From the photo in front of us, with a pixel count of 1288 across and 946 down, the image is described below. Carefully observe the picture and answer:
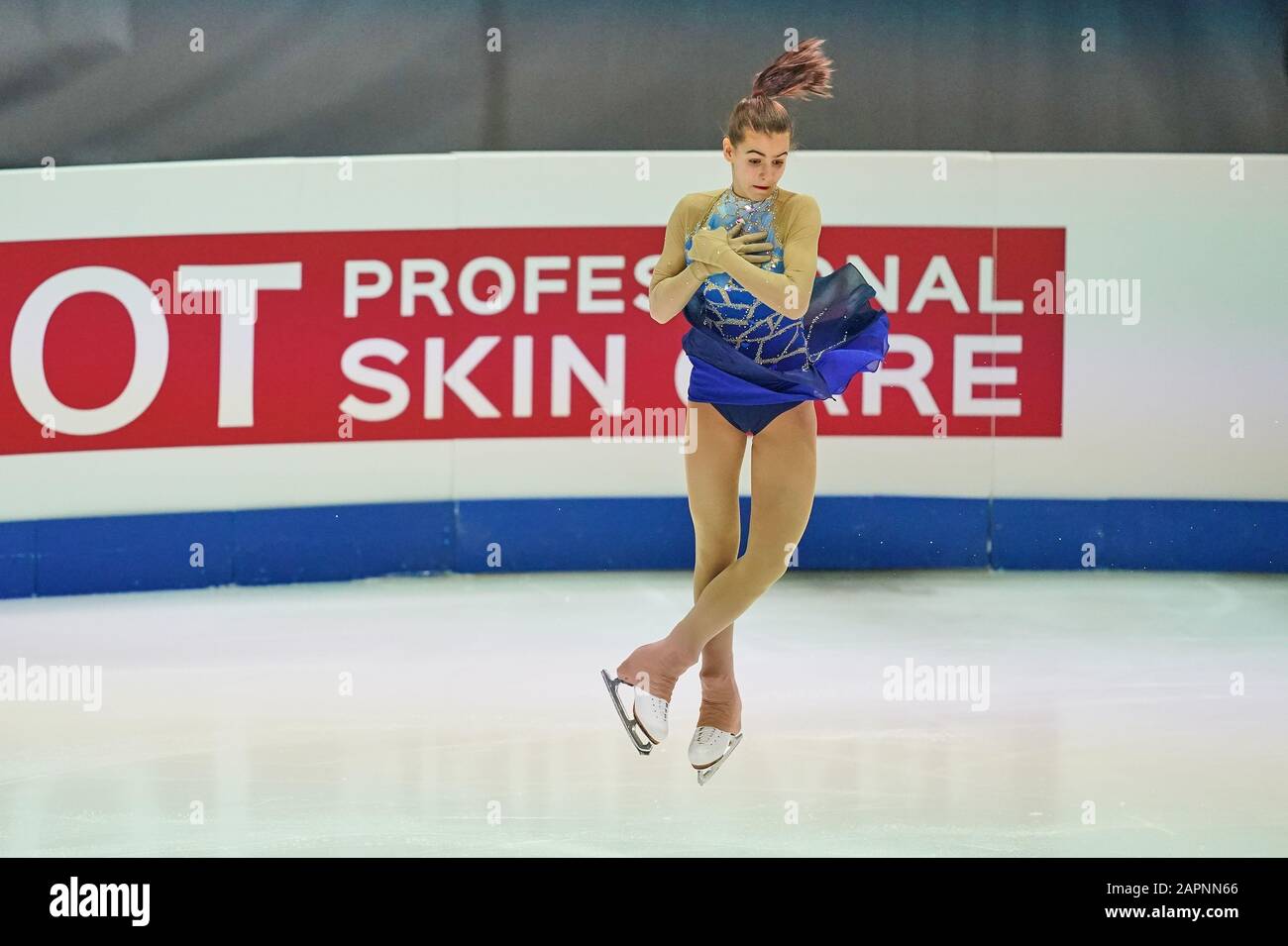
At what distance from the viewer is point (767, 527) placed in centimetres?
415

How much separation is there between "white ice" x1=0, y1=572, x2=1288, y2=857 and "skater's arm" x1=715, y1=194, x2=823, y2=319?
46.2 inches

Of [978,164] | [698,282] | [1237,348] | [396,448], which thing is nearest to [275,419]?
[396,448]

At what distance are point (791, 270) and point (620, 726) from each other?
1.56 meters

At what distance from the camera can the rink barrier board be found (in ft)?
23.8

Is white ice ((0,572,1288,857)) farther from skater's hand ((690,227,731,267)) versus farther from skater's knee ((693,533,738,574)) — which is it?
skater's hand ((690,227,731,267))

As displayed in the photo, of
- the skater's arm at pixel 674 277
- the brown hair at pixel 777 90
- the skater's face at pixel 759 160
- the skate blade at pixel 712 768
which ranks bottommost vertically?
the skate blade at pixel 712 768

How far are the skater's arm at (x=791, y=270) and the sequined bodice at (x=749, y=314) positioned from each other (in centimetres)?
7

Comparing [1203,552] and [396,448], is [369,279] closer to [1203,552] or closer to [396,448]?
[396,448]

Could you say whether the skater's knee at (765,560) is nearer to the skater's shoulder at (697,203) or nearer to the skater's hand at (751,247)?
the skater's hand at (751,247)

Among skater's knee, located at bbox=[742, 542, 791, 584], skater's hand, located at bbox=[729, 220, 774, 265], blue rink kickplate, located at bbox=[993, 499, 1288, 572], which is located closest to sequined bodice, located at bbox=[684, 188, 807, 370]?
skater's hand, located at bbox=[729, 220, 774, 265]

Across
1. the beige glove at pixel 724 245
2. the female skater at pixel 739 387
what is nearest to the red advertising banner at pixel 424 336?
the female skater at pixel 739 387

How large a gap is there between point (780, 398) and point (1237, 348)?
3959 mm

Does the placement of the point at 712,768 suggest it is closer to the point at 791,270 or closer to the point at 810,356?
the point at 810,356

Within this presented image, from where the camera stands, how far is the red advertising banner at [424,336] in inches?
273
